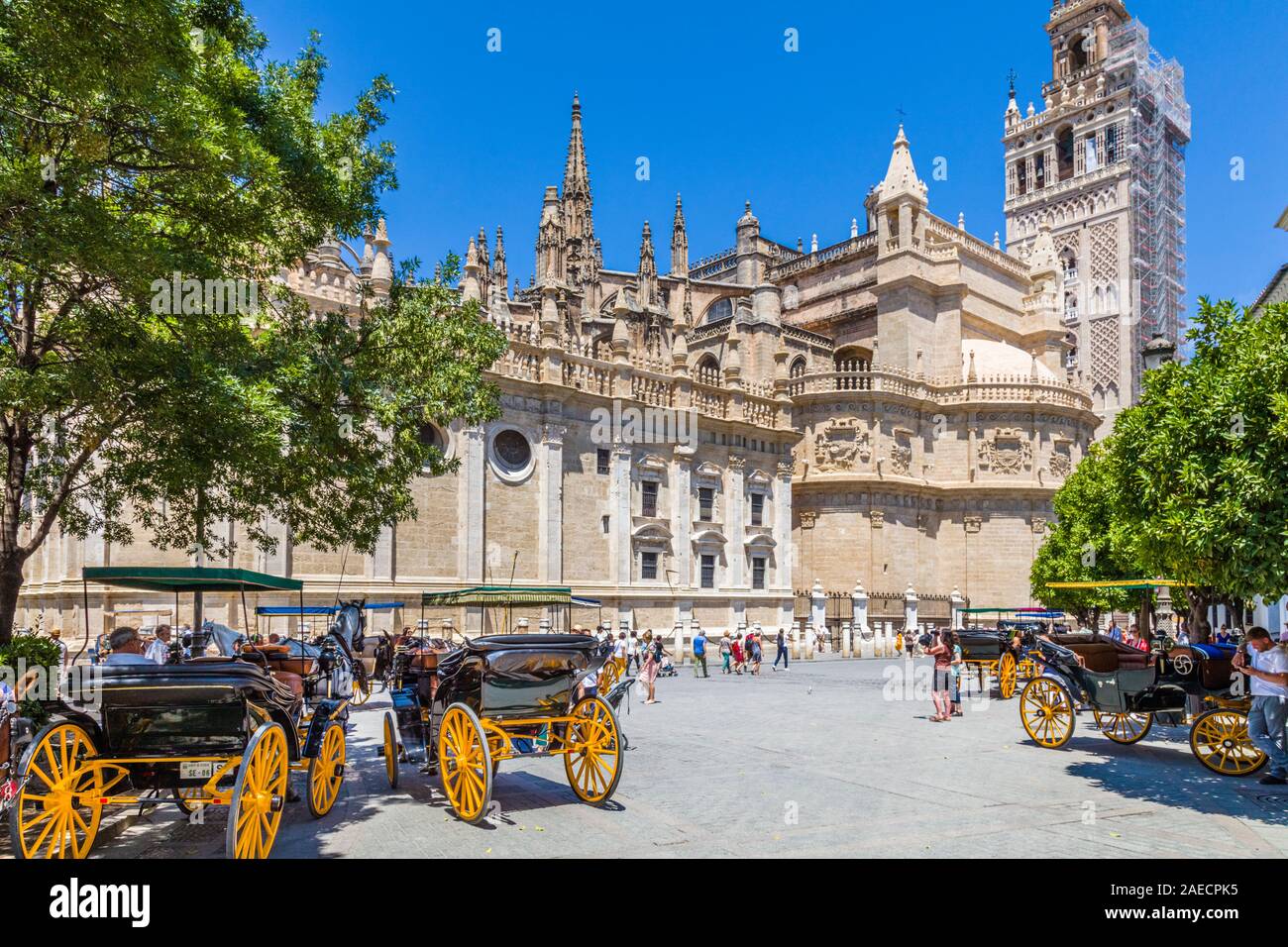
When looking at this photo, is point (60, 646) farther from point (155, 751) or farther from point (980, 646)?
point (980, 646)

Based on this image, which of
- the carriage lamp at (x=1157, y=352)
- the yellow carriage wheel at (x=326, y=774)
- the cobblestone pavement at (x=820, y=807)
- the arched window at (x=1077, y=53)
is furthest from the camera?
the arched window at (x=1077, y=53)

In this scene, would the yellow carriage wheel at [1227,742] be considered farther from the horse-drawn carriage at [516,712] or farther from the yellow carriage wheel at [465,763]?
the yellow carriage wheel at [465,763]

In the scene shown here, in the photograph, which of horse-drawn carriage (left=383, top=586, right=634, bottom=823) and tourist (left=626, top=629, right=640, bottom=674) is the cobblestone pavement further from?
tourist (left=626, top=629, right=640, bottom=674)

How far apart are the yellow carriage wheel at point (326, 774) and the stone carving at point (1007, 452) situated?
45412 mm

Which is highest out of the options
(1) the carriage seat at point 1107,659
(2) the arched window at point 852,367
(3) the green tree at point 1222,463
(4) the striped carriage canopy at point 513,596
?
(2) the arched window at point 852,367

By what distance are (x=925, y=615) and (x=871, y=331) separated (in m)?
16.5

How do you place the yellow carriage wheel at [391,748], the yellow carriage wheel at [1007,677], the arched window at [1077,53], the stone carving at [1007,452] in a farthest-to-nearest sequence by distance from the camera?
the arched window at [1077,53] < the stone carving at [1007,452] < the yellow carriage wheel at [1007,677] < the yellow carriage wheel at [391,748]

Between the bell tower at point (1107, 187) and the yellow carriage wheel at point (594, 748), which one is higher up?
the bell tower at point (1107, 187)

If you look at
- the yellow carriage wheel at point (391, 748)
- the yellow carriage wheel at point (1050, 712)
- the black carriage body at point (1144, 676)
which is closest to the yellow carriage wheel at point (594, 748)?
the yellow carriage wheel at point (391, 748)

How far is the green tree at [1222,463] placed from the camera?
9375 mm

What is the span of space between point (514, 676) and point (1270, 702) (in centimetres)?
803

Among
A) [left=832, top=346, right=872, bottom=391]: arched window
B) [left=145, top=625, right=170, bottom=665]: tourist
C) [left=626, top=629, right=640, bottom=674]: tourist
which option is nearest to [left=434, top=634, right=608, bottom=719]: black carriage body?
[left=145, top=625, right=170, bottom=665]: tourist

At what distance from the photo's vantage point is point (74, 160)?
8.03 m

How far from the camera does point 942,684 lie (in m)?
16.8
